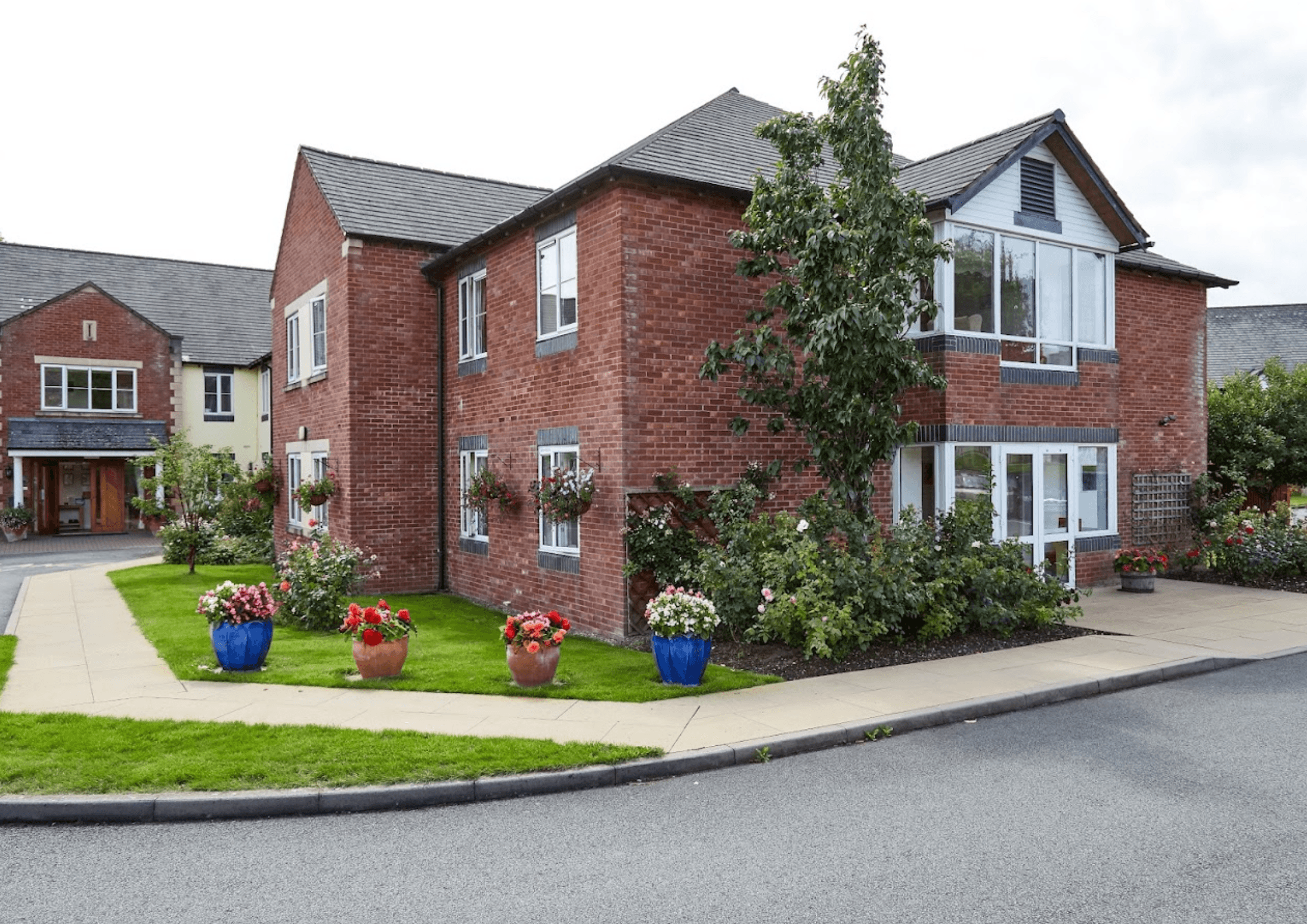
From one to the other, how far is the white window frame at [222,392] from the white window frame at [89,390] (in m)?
2.44

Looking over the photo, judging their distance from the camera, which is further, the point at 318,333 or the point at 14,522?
the point at 14,522

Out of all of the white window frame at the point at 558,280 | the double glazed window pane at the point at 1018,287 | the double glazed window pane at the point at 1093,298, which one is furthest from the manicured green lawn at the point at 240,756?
the double glazed window pane at the point at 1093,298

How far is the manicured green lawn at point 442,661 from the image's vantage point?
28.2 feet

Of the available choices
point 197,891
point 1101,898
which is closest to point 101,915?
point 197,891

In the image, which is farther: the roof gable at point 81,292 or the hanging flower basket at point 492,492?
the roof gable at point 81,292

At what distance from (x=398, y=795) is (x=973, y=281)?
35.1ft

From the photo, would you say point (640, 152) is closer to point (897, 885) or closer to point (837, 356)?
point (837, 356)

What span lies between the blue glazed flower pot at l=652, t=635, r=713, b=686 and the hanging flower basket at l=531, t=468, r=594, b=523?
306 cm

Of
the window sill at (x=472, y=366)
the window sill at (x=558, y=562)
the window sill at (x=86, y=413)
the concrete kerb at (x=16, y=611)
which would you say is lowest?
the concrete kerb at (x=16, y=611)

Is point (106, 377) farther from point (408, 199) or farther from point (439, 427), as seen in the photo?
point (439, 427)

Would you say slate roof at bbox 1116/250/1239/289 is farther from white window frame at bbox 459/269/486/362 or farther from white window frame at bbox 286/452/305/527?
white window frame at bbox 286/452/305/527

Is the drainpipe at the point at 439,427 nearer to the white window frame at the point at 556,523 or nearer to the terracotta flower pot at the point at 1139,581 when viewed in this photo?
the white window frame at the point at 556,523

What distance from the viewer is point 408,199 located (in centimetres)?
1745

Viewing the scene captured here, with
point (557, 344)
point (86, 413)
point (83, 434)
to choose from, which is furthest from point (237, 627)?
point (86, 413)
